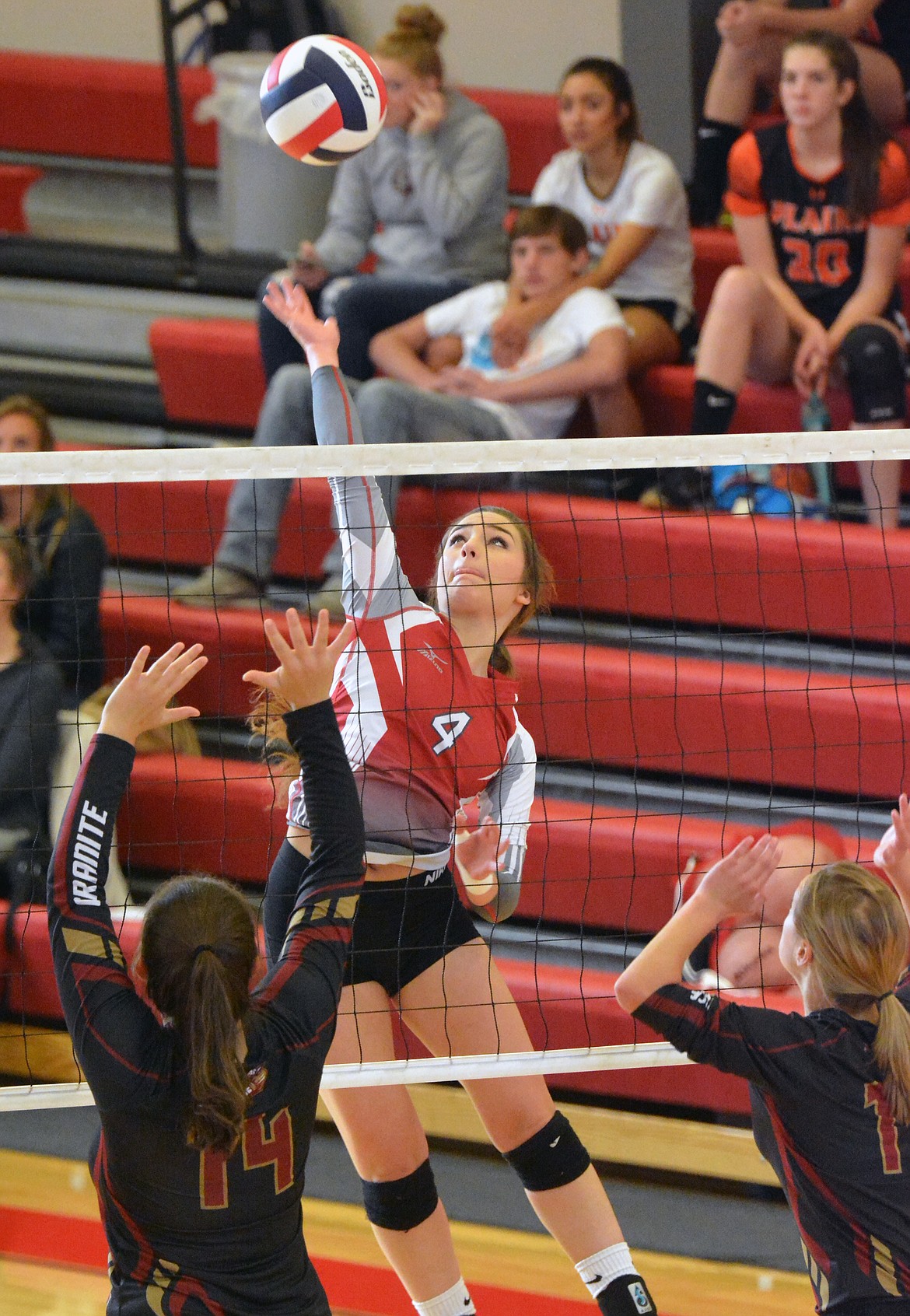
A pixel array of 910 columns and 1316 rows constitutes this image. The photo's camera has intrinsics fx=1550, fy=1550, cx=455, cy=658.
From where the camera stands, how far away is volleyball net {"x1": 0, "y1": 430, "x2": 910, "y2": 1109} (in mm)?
3924

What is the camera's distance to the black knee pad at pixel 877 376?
175 inches

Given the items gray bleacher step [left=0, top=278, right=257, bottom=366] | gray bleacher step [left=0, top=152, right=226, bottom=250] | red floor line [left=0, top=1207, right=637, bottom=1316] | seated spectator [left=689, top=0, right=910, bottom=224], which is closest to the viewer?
red floor line [left=0, top=1207, right=637, bottom=1316]

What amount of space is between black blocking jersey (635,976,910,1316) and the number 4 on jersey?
74 cm

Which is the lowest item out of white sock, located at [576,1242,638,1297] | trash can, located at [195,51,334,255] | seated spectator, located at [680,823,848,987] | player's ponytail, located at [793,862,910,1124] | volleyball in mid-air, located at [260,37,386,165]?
white sock, located at [576,1242,638,1297]

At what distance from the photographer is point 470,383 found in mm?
4586

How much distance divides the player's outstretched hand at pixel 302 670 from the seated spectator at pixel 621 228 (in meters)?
2.66

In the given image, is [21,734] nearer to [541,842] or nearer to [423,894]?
[541,842]

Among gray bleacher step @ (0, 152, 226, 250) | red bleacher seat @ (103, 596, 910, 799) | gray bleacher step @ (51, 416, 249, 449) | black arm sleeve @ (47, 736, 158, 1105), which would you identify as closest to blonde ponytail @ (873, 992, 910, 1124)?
black arm sleeve @ (47, 736, 158, 1105)

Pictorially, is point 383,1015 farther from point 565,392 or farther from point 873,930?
point 565,392

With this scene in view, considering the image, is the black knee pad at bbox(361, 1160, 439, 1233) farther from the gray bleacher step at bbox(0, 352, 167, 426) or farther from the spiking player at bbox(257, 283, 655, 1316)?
the gray bleacher step at bbox(0, 352, 167, 426)

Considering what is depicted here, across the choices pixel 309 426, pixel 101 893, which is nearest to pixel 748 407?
pixel 309 426

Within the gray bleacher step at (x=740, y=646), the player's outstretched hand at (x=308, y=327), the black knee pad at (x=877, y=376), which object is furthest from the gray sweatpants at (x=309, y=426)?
the player's outstretched hand at (x=308, y=327)

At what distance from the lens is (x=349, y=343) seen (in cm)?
490

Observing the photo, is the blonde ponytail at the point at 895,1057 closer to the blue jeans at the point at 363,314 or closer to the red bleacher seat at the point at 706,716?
the red bleacher seat at the point at 706,716
